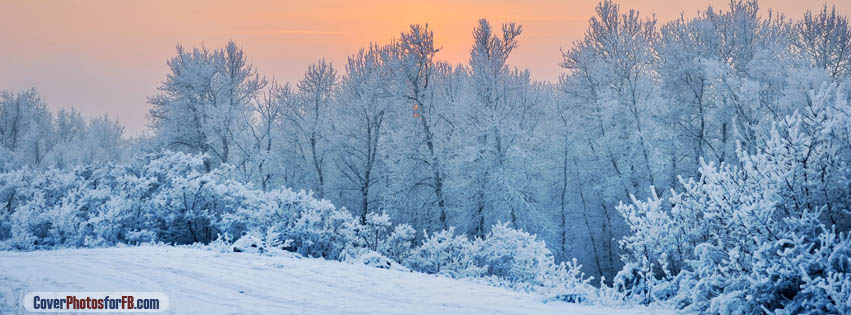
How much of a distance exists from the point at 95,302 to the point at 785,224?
7.20 meters

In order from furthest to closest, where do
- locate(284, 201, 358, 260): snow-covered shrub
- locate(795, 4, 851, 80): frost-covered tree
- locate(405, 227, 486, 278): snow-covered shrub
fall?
locate(795, 4, 851, 80): frost-covered tree, locate(405, 227, 486, 278): snow-covered shrub, locate(284, 201, 358, 260): snow-covered shrub

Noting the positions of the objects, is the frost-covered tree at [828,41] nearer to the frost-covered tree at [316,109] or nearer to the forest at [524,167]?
the forest at [524,167]

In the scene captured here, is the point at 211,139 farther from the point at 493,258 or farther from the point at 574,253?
the point at 574,253

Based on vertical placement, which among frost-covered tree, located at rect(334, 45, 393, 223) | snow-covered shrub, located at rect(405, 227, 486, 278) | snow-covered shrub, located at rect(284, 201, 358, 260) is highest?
frost-covered tree, located at rect(334, 45, 393, 223)

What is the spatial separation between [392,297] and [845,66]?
791 inches

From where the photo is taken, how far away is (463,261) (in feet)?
42.4

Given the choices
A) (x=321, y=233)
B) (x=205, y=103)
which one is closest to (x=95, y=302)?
(x=321, y=233)

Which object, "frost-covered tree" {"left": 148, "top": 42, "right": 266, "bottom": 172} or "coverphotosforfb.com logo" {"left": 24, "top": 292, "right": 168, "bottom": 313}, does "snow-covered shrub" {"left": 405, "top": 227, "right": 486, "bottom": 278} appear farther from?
"frost-covered tree" {"left": 148, "top": 42, "right": 266, "bottom": 172}

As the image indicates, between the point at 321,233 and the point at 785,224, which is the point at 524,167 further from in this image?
the point at 785,224

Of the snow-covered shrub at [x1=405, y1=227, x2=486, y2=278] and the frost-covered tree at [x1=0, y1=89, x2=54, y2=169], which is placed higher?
the frost-covered tree at [x1=0, y1=89, x2=54, y2=169]

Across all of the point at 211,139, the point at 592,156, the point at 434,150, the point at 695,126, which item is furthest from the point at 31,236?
the point at 695,126

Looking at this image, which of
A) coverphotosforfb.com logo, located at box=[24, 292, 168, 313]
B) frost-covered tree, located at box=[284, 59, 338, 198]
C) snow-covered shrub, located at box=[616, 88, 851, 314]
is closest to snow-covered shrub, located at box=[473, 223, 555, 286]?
snow-covered shrub, located at box=[616, 88, 851, 314]

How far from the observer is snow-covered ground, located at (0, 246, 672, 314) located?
19.5ft

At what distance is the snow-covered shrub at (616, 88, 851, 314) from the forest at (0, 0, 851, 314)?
0.02m
